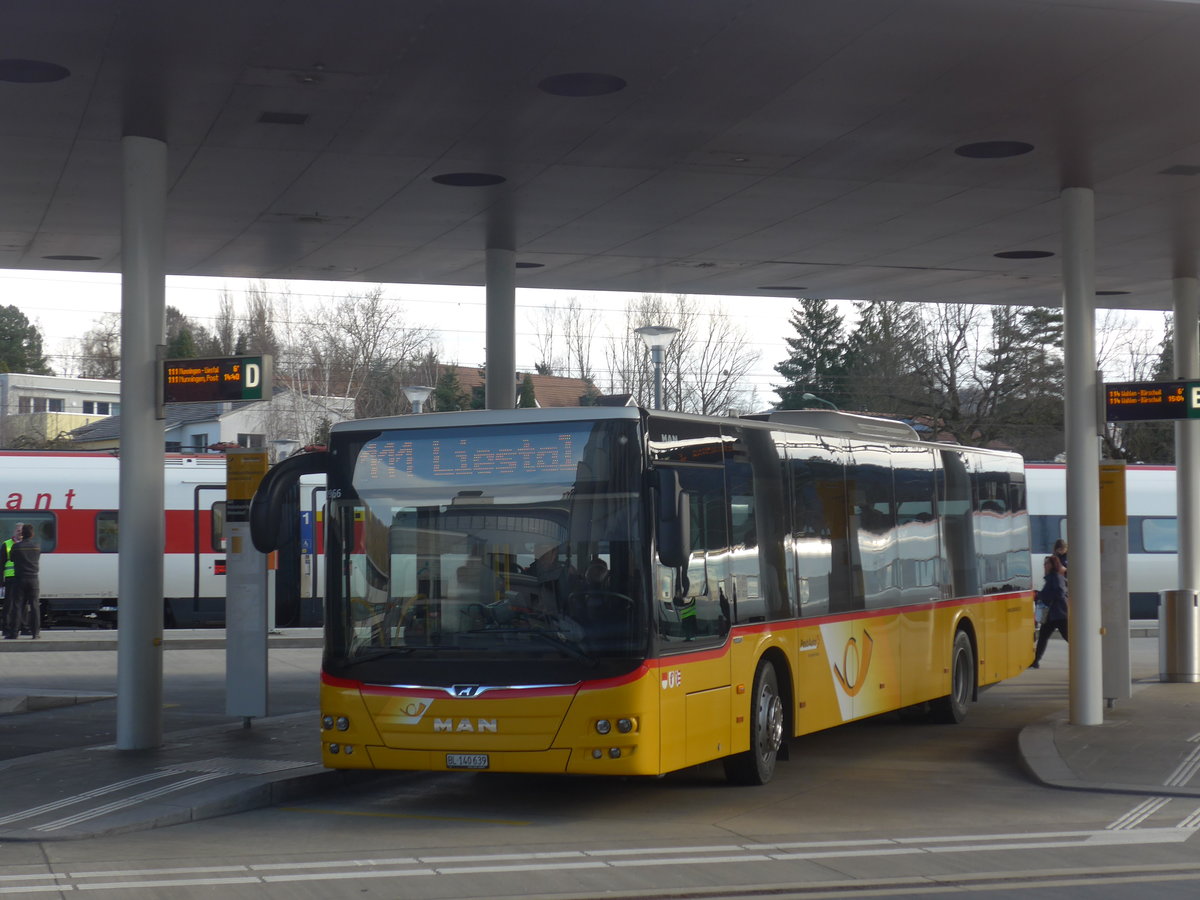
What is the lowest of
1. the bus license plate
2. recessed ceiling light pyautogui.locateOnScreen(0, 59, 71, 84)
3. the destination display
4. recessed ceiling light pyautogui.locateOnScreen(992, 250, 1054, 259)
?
the bus license plate

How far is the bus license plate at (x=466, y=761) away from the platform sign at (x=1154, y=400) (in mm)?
7898

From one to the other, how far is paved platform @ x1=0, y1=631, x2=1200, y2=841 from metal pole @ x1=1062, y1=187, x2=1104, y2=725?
508mm

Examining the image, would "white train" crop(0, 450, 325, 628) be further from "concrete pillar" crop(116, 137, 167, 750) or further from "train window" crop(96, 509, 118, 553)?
"concrete pillar" crop(116, 137, 167, 750)

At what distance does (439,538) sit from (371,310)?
5932cm

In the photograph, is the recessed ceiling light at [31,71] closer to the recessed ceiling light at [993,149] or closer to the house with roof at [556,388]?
the recessed ceiling light at [993,149]

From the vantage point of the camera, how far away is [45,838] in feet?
30.7

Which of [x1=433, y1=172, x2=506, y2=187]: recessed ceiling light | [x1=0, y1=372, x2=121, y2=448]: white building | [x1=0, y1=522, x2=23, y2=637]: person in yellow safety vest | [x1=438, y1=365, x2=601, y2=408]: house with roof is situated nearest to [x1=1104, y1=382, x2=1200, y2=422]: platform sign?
[x1=433, y1=172, x2=506, y2=187]: recessed ceiling light

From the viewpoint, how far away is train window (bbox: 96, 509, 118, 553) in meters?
30.3

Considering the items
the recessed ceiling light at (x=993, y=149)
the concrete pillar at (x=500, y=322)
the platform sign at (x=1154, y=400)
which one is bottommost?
the platform sign at (x=1154, y=400)

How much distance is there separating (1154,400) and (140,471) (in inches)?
377

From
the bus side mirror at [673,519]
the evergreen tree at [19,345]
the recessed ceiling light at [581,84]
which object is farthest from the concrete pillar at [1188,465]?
the evergreen tree at [19,345]

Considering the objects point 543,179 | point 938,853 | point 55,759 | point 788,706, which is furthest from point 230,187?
point 938,853

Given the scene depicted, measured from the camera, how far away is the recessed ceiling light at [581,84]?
1148 cm

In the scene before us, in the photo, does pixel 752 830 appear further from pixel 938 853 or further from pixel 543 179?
pixel 543 179
